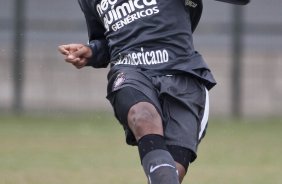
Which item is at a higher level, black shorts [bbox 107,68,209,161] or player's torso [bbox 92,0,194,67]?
player's torso [bbox 92,0,194,67]

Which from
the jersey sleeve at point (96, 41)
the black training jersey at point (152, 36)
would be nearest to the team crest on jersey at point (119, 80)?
the black training jersey at point (152, 36)

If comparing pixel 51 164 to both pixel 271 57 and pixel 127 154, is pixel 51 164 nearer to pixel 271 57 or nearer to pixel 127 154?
pixel 127 154

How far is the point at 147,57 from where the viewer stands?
19.2 feet

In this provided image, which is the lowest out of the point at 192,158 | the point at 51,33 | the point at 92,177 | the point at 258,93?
the point at 258,93

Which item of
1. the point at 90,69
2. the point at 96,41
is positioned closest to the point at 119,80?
the point at 96,41

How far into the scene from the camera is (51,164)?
10953 millimetres

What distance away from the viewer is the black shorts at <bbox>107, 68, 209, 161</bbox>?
5.61 m

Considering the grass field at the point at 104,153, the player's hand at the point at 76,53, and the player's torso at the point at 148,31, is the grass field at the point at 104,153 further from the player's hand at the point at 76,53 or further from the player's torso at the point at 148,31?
the player's torso at the point at 148,31

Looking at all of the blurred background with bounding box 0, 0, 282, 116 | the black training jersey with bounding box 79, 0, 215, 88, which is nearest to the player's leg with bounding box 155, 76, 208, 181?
the black training jersey with bounding box 79, 0, 215, 88

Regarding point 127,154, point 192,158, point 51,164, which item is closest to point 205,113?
point 192,158

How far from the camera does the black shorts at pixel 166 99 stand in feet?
18.4

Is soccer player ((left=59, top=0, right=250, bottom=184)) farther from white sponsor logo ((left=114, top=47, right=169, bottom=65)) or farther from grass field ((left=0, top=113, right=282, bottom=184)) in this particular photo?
grass field ((left=0, top=113, right=282, bottom=184))

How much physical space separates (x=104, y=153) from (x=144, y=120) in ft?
21.9

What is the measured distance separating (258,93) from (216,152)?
203 inches
